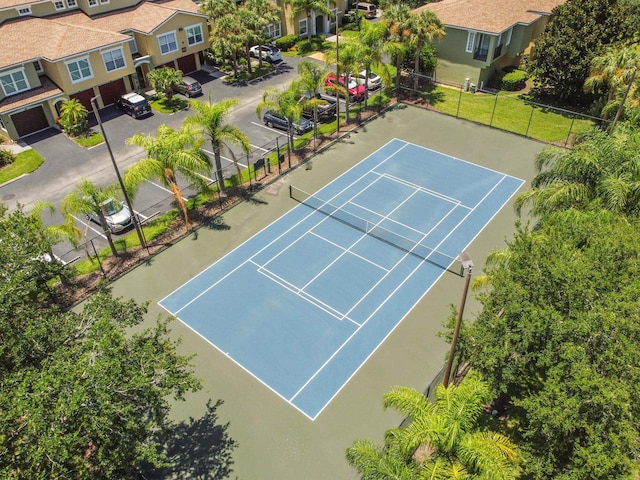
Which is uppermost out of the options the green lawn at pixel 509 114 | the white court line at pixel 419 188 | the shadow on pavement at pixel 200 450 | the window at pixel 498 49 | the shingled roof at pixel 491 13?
the shingled roof at pixel 491 13

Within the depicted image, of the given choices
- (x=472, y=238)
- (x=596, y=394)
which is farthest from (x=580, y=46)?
(x=596, y=394)

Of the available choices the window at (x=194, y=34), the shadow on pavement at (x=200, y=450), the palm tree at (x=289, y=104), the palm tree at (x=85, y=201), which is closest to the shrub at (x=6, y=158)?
the palm tree at (x=85, y=201)

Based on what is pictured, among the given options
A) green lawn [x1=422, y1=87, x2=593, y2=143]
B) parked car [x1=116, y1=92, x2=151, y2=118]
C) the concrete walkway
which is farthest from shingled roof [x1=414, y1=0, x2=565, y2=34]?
parked car [x1=116, y1=92, x2=151, y2=118]

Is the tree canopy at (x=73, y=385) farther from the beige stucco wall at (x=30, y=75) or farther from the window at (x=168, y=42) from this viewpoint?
the window at (x=168, y=42)

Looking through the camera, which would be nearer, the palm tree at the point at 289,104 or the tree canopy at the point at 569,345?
the tree canopy at the point at 569,345

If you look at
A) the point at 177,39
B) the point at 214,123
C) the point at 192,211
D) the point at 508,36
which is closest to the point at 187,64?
the point at 177,39

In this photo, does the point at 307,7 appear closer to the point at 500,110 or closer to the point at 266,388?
the point at 500,110
